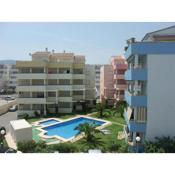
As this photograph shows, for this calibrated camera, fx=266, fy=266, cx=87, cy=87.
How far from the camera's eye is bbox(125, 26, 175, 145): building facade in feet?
32.1

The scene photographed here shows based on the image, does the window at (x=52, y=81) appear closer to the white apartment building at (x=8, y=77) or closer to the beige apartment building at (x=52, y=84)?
the beige apartment building at (x=52, y=84)

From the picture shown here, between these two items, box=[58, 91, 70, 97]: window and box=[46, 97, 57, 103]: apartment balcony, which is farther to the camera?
box=[58, 91, 70, 97]: window

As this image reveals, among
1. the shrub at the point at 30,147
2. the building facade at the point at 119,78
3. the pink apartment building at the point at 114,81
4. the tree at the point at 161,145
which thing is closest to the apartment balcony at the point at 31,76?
the pink apartment building at the point at 114,81

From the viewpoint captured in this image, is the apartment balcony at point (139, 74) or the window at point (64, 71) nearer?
the apartment balcony at point (139, 74)

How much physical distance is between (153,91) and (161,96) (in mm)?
357

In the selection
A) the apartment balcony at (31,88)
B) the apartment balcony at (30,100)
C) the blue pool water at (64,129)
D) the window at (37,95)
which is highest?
the apartment balcony at (31,88)

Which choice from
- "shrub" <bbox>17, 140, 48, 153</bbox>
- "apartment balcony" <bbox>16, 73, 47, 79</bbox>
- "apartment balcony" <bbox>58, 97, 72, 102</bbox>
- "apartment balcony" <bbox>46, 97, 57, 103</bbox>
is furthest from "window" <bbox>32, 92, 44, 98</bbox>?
"shrub" <bbox>17, 140, 48, 153</bbox>

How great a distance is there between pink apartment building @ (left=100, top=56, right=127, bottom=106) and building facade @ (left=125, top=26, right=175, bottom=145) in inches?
409

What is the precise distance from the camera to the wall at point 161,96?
388 inches

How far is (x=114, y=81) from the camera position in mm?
23172

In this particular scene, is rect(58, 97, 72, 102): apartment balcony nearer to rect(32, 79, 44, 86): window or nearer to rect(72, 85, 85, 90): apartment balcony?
rect(72, 85, 85, 90): apartment balcony

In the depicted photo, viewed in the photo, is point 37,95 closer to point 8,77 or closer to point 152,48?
point 152,48

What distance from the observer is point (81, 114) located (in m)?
19.3
